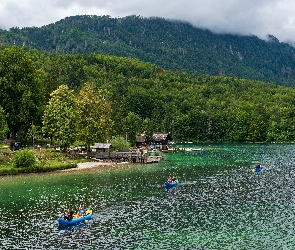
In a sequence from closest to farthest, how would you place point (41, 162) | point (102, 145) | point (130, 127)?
point (41, 162), point (102, 145), point (130, 127)

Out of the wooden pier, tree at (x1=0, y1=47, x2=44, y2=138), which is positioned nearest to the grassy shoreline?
the wooden pier

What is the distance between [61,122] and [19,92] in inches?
610

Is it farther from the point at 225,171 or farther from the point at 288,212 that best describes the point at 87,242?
the point at 225,171

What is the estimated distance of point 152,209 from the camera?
5978cm

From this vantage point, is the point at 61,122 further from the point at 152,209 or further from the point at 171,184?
the point at 152,209

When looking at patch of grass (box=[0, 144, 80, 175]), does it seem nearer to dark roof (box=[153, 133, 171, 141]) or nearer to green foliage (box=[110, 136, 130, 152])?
green foliage (box=[110, 136, 130, 152])

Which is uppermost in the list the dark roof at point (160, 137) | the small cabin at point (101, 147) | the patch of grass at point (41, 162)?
the dark roof at point (160, 137)

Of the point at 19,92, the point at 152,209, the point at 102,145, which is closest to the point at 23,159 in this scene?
the point at 19,92

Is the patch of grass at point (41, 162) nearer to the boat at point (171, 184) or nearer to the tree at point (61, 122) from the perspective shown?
the tree at point (61, 122)

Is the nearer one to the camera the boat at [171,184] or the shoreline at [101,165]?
the boat at [171,184]

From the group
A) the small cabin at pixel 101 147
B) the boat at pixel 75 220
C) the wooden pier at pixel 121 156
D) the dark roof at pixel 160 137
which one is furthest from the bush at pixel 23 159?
the dark roof at pixel 160 137

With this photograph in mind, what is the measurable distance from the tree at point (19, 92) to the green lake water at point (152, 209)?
88.5ft

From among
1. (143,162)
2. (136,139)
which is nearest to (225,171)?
(143,162)

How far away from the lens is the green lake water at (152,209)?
46219 millimetres
